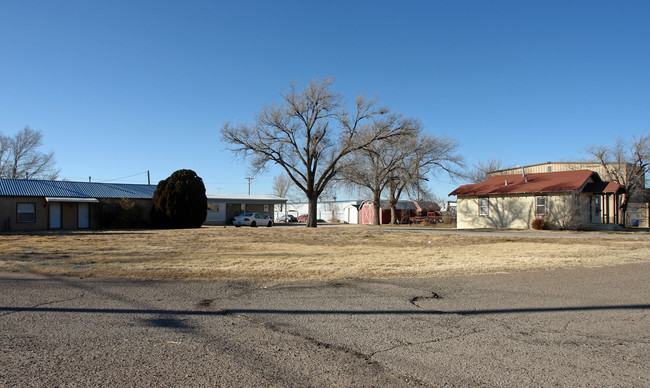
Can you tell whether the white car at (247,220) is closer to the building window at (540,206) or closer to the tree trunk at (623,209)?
the building window at (540,206)

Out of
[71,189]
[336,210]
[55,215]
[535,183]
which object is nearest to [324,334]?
[535,183]

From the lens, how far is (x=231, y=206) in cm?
4984

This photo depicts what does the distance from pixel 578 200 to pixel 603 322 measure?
1130 inches

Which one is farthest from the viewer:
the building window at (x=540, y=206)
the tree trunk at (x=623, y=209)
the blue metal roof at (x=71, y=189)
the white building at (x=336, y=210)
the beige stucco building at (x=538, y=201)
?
the white building at (x=336, y=210)

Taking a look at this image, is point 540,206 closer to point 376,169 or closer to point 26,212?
point 376,169

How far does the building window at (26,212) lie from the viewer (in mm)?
32688

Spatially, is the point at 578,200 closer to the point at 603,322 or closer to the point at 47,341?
the point at 603,322

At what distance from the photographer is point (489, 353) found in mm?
4734

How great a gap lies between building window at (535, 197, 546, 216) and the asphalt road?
26429 millimetres

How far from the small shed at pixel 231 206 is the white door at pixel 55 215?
1497 cm

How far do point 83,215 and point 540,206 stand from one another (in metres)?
34.3

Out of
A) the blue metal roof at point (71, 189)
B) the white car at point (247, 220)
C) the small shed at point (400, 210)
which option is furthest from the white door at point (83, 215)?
the small shed at point (400, 210)

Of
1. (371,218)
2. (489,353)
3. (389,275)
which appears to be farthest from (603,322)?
(371,218)

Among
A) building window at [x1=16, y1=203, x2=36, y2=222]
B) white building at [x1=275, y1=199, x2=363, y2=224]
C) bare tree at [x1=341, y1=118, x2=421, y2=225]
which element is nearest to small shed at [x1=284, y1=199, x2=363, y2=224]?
white building at [x1=275, y1=199, x2=363, y2=224]
